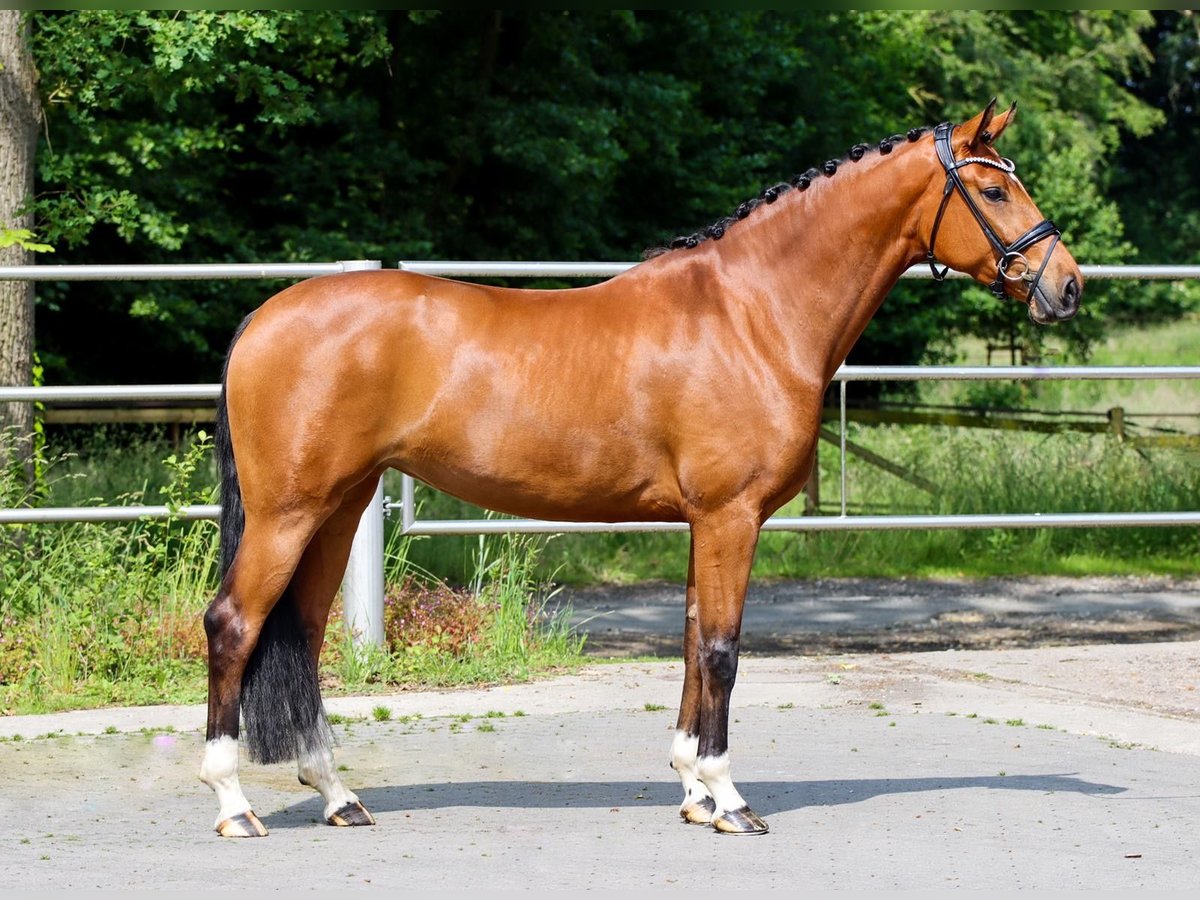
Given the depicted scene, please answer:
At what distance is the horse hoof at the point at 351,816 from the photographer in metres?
4.79

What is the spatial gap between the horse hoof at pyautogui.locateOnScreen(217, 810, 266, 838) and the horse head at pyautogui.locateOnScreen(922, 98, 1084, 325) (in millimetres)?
2903

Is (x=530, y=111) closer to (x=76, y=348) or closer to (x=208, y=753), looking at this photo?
(x=76, y=348)

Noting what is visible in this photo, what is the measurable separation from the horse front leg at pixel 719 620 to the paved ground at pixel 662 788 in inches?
9.2

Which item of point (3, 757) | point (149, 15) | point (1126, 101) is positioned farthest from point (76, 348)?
point (1126, 101)

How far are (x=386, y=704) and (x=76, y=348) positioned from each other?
10.9 metres

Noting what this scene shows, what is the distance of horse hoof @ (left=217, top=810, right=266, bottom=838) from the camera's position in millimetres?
4625

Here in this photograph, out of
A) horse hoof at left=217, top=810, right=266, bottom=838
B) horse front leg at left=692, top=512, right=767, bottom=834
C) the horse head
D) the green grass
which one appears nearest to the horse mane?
the horse head

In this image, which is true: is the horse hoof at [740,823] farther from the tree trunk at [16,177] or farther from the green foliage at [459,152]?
the green foliage at [459,152]

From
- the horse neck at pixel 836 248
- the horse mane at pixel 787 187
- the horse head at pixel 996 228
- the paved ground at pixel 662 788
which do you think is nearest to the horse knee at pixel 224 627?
the paved ground at pixel 662 788

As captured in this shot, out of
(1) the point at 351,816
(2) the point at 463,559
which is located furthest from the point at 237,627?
(2) the point at 463,559

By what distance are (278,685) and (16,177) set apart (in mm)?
4495

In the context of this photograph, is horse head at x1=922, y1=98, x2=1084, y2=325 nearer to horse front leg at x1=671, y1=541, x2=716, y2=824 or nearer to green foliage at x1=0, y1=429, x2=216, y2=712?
horse front leg at x1=671, y1=541, x2=716, y2=824

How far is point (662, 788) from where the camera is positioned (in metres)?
5.30

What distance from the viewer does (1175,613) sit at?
9.80 meters
